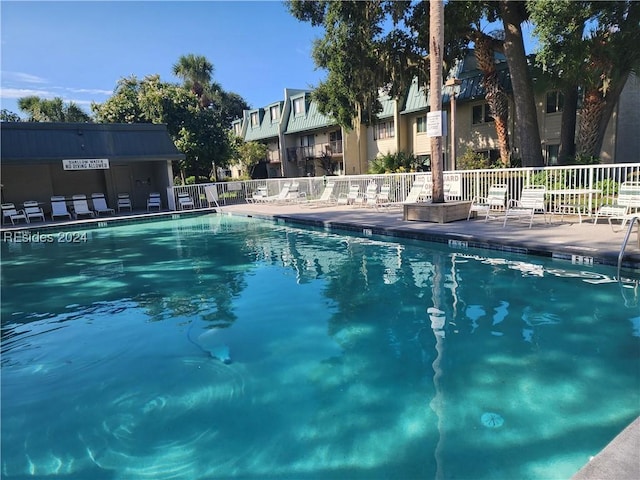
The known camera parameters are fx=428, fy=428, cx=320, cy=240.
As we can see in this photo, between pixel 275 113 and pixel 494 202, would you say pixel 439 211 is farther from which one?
pixel 275 113

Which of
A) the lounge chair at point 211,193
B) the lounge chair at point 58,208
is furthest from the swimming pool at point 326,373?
the lounge chair at point 211,193

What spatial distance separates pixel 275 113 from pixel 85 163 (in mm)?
22004

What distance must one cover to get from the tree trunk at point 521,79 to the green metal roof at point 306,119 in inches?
719

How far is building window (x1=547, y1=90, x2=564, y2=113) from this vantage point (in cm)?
1920

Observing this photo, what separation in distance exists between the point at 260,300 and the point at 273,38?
1289 centimetres

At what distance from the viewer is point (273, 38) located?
1595 cm

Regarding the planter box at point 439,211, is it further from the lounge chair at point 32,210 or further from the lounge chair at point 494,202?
the lounge chair at point 32,210

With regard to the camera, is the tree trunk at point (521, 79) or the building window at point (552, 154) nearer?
the tree trunk at point (521, 79)

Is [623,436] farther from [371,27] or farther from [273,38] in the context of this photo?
[273,38]

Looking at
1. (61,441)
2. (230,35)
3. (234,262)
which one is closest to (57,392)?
(61,441)

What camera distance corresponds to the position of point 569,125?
53.7 ft

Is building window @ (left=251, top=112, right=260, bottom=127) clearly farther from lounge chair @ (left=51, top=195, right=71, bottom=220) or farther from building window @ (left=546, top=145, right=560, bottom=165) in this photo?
building window @ (left=546, top=145, right=560, bottom=165)

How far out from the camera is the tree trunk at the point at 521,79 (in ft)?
43.3

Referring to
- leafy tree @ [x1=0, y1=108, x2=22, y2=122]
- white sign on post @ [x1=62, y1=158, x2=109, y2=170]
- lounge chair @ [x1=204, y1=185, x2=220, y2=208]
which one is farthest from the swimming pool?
leafy tree @ [x1=0, y1=108, x2=22, y2=122]
